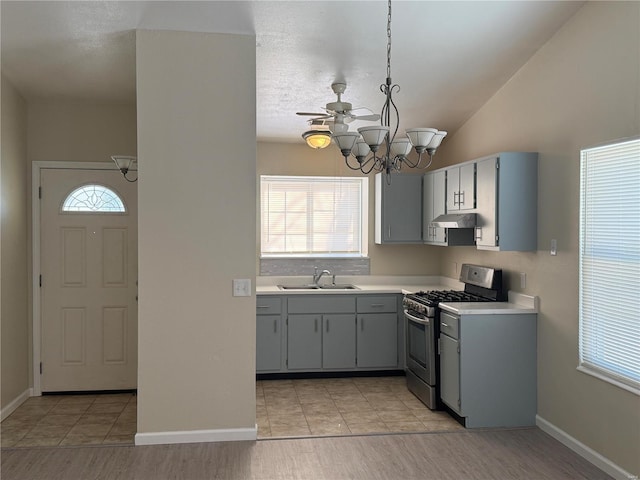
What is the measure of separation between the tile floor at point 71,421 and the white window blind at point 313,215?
7.30ft

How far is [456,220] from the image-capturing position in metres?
4.98

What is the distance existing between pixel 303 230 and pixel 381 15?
298cm

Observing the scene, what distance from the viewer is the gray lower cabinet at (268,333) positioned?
19.1 feet

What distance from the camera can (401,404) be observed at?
507 cm

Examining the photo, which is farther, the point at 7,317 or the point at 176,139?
the point at 7,317

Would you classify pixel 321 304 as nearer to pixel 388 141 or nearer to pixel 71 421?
pixel 71 421

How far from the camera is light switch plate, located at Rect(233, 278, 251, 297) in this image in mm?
4133

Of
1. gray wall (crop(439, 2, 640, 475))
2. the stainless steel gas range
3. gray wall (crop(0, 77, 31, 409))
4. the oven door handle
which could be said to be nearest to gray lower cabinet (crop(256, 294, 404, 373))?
the stainless steel gas range

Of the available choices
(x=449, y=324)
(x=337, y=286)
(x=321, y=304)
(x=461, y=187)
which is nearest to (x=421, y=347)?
(x=449, y=324)

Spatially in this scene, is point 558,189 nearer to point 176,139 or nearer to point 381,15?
point 381,15

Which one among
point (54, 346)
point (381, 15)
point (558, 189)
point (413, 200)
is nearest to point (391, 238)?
point (413, 200)

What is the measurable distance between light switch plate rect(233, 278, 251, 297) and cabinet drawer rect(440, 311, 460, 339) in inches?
60.9

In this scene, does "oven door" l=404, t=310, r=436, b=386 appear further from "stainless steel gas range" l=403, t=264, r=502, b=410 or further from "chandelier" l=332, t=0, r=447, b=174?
"chandelier" l=332, t=0, r=447, b=174

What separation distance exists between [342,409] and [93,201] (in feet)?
9.24
